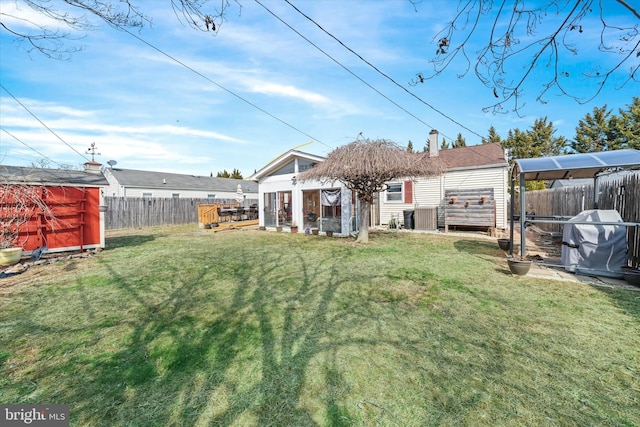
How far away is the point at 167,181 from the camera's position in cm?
2462

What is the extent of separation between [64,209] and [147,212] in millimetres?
10830

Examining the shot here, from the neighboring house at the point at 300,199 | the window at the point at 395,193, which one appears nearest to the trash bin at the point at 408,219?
the window at the point at 395,193

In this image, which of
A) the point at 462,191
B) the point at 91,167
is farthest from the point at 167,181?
the point at 462,191

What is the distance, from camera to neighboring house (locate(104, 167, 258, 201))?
21.6 m

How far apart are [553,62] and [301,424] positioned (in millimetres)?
3733

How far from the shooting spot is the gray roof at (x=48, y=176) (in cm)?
734

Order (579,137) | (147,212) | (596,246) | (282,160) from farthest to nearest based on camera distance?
1. (579,137)
2. (147,212)
3. (282,160)
4. (596,246)

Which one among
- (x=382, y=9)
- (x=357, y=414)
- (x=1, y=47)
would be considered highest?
(x=382, y=9)

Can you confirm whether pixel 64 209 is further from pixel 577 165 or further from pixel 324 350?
pixel 577 165

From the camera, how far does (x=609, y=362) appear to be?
264 cm

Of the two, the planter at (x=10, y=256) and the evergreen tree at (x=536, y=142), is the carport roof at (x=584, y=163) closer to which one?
the planter at (x=10, y=256)

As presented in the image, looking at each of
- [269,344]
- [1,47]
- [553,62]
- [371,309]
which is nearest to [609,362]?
[371,309]

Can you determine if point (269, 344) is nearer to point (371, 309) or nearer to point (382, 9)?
point (371, 309)

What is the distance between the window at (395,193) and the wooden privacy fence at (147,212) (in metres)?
15.3
